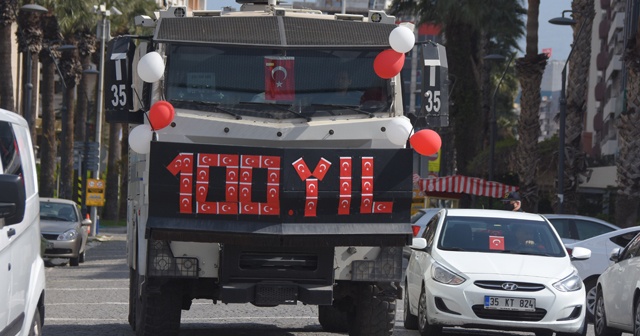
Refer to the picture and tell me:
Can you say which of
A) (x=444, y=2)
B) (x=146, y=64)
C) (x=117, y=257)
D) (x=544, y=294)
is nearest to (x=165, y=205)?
(x=146, y=64)

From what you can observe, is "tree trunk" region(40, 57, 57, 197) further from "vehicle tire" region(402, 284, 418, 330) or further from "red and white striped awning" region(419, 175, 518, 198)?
"vehicle tire" region(402, 284, 418, 330)

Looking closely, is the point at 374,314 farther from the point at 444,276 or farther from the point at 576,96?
the point at 576,96

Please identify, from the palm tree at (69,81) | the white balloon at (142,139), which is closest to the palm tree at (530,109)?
the palm tree at (69,81)

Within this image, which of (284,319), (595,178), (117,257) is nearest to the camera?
(284,319)

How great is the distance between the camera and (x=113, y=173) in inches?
2411

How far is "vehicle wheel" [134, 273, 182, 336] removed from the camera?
1236cm

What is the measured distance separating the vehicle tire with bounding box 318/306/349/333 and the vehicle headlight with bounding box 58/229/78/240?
13.9 m

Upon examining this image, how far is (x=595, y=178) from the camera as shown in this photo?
48.0 meters

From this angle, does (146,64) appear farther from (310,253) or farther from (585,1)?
(585,1)

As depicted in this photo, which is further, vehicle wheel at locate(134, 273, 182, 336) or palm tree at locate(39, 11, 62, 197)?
palm tree at locate(39, 11, 62, 197)

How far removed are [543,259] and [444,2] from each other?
30143 mm

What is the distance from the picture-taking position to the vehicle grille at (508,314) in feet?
46.2

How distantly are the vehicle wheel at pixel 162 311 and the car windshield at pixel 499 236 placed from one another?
398cm

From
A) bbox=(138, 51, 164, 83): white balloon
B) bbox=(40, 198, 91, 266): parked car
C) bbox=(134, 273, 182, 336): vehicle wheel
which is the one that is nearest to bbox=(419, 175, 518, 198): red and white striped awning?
bbox=(40, 198, 91, 266): parked car
